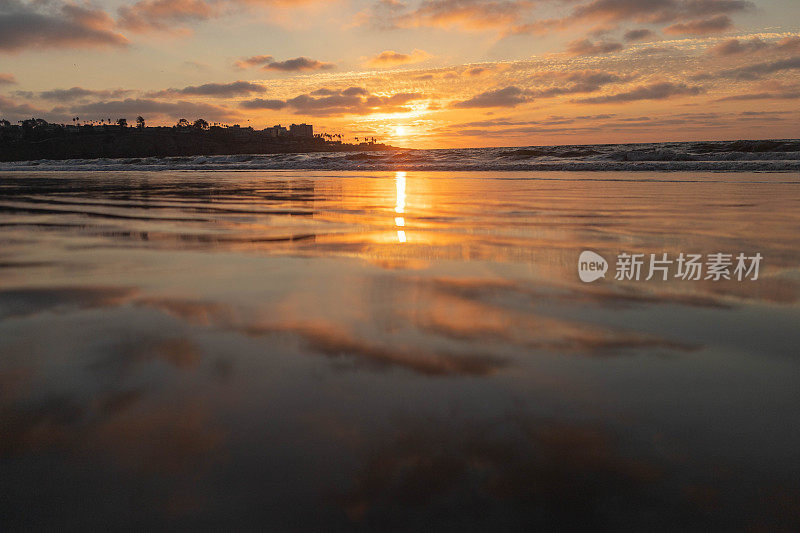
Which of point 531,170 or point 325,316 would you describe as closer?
point 325,316

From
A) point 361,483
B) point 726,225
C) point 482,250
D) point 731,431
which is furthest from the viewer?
point 726,225

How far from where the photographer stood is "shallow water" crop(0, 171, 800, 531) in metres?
1.34

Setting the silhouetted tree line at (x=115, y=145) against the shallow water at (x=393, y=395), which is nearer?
the shallow water at (x=393, y=395)

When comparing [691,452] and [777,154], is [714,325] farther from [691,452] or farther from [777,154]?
[777,154]

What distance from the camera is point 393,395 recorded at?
189cm

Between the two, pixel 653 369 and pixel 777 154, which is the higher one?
pixel 777 154

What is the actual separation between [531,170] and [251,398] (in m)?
21.1

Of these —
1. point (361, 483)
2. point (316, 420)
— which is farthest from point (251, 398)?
point (361, 483)

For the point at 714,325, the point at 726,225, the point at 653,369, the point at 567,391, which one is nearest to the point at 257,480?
the point at 567,391

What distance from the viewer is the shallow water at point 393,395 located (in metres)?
1.34

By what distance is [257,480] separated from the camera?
1.41 metres

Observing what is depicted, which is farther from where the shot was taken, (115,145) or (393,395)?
(115,145)

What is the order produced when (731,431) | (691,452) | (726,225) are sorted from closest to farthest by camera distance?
(691,452)
(731,431)
(726,225)

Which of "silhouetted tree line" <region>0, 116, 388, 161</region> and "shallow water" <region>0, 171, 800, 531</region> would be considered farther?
"silhouetted tree line" <region>0, 116, 388, 161</region>
